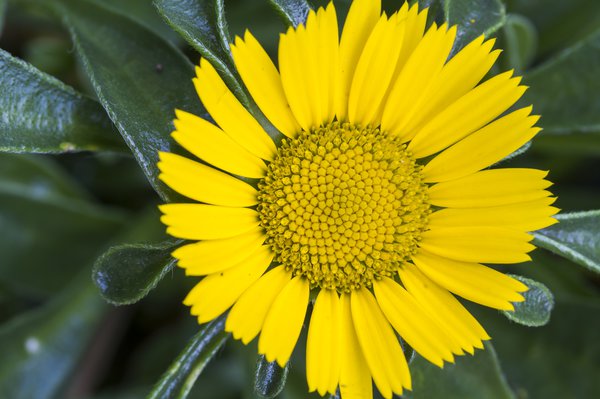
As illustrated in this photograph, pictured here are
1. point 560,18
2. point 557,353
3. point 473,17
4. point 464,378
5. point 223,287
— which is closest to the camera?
point 223,287

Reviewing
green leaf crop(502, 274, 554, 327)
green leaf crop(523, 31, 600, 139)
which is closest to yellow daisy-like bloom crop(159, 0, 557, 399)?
green leaf crop(502, 274, 554, 327)

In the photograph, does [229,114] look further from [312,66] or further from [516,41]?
[516,41]

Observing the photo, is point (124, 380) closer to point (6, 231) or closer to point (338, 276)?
point (6, 231)

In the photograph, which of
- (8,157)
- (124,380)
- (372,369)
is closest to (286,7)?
(372,369)

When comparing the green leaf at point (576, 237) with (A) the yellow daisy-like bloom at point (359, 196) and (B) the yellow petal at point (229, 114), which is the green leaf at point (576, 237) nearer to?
(A) the yellow daisy-like bloom at point (359, 196)

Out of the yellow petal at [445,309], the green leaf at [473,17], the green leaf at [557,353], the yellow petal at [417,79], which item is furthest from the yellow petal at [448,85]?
the green leaf at [557,353]

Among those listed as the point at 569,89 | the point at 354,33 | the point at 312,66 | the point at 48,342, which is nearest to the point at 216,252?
the point at 312,66

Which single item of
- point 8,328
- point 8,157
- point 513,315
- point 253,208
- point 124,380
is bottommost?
point 124,380
